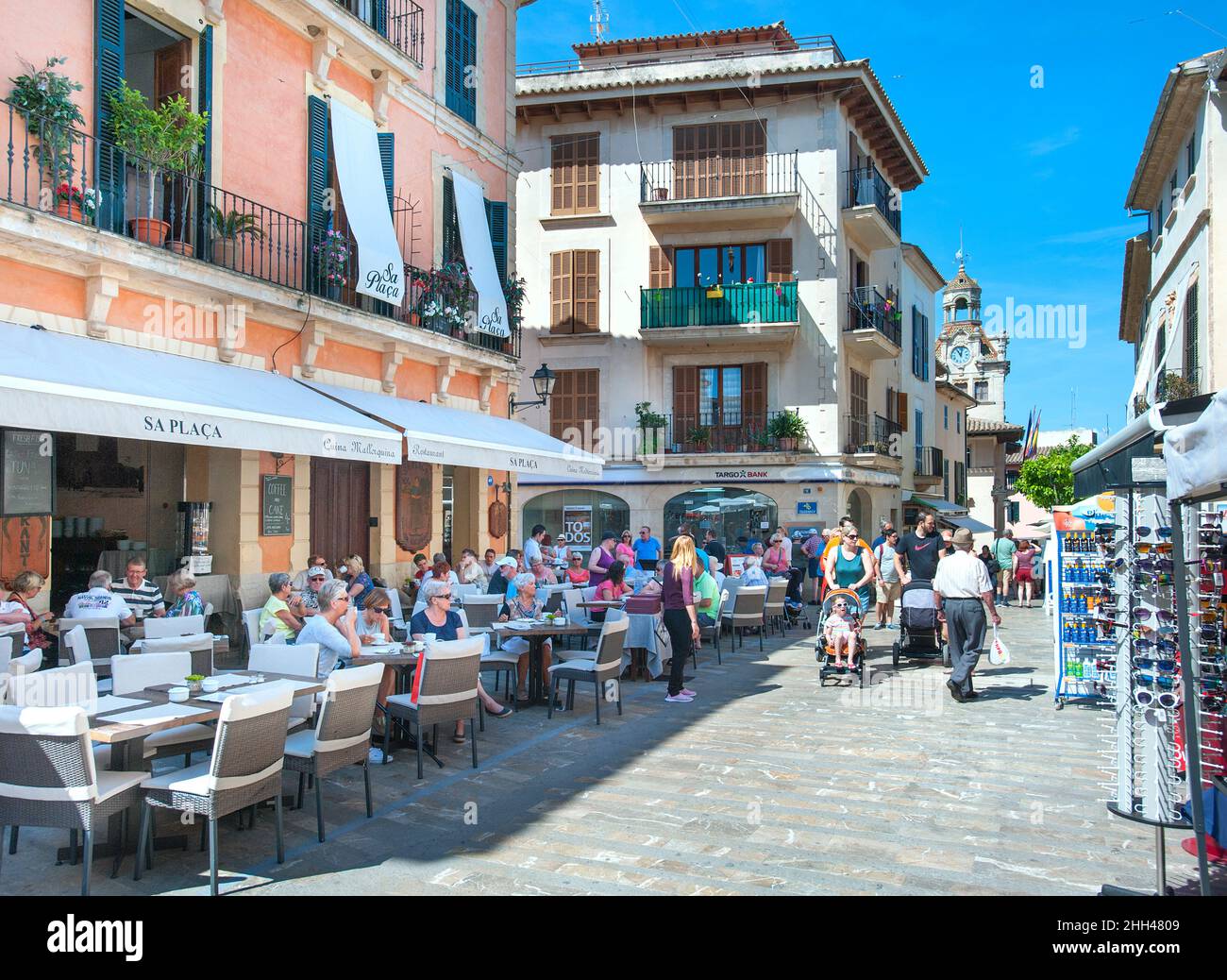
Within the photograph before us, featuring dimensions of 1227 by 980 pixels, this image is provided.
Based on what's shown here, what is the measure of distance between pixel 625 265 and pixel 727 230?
2834mm

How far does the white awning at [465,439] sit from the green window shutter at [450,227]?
2.64m

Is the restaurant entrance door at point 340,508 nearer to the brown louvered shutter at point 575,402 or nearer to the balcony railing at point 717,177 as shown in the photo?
the brown louvered shutter at point 575,402

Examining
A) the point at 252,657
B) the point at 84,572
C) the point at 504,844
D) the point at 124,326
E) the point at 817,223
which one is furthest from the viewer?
the point at 817,223

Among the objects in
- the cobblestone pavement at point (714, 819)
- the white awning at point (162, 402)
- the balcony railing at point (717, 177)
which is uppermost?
the balcony railing at point (717, 177)

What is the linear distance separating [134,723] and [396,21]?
1276 centimetres

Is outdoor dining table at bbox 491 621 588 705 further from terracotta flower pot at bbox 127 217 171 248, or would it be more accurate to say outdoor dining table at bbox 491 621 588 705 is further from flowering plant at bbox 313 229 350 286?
flowering plant at bbox 313 229 350 286

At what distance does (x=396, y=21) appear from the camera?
1432cm

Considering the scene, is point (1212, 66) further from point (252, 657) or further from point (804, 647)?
point (252, 657)

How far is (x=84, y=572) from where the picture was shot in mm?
11336

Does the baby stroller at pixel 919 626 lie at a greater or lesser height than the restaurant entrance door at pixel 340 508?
lesser

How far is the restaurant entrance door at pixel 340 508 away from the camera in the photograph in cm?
1299

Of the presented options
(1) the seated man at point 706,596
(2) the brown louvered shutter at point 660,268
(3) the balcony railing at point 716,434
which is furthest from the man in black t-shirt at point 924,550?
(2) the brown louvered shutter at point 660,268

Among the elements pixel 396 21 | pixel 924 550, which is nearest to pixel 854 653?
pixel 924 550

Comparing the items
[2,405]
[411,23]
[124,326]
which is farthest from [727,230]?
[2,405]
